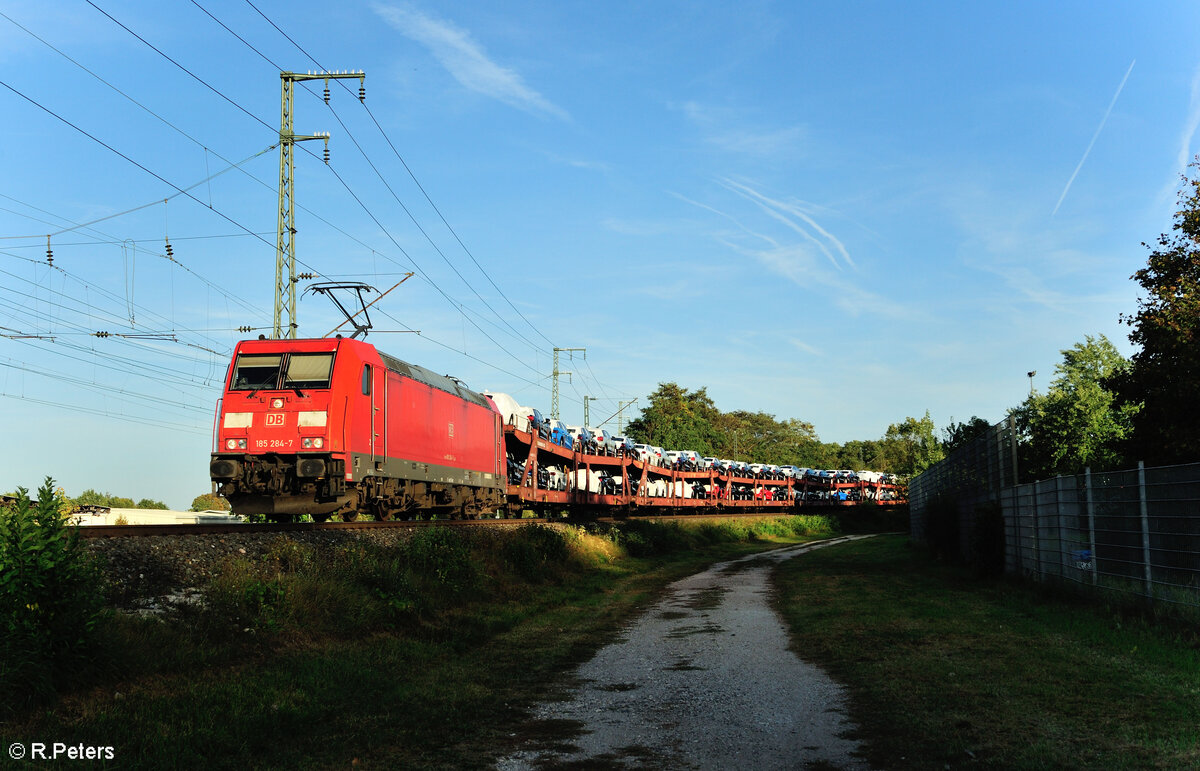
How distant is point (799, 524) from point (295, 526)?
48.8 m

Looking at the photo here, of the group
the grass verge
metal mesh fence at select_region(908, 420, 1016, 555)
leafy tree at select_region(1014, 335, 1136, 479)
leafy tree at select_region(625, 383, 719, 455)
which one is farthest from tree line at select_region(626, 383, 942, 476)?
the grass verge

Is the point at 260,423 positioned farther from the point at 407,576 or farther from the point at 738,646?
the point at 738,646

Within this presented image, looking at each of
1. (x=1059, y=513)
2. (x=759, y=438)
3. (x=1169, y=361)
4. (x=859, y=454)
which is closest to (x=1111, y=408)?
(x=1169, y=361)

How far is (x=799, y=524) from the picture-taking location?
59.9 m

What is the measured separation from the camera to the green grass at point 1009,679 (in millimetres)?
6465

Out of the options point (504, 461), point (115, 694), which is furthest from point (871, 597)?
point (504, 461)

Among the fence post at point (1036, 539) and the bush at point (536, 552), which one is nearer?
the fence post at point (1036, 539)

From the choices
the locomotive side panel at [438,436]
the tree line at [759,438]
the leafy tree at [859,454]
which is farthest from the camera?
the leafy tree at [859,454]

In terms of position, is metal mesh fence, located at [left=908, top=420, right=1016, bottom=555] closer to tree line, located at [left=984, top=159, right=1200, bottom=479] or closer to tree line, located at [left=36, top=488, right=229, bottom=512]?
tree line, located at [left=984, top=159, right=1200, bottom=479]

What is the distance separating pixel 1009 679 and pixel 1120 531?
497 centimetres

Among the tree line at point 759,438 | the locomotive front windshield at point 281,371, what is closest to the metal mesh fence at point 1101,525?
the locomotive front windshield at point 281,371

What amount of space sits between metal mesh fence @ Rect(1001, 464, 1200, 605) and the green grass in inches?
21.1

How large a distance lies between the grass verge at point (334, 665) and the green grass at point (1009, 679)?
331cm

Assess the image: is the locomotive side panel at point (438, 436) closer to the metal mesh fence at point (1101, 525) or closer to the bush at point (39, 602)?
the bush at point (39, 602)
